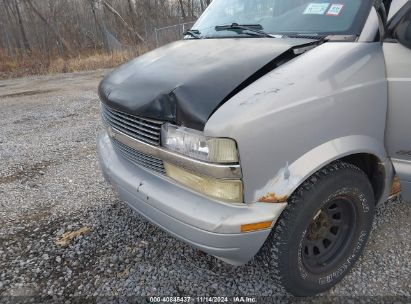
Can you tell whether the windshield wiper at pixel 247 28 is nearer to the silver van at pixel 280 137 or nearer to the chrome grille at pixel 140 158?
the silver van at pixel 280 137

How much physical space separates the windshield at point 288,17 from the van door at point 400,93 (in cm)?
21

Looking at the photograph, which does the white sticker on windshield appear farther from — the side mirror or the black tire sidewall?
the black tire sidewall

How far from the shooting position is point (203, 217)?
1.95 m

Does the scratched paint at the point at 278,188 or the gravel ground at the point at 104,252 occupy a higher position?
the scratched paint at the point at 278,188

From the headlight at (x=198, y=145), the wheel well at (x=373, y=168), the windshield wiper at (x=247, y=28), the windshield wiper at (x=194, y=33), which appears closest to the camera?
the headlight at (x=198, y=145)

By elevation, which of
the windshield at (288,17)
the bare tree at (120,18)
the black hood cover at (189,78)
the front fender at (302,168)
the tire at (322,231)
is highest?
the windshield at (288,17)

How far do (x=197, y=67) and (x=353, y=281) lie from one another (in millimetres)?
1727

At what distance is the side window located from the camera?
7.04ft

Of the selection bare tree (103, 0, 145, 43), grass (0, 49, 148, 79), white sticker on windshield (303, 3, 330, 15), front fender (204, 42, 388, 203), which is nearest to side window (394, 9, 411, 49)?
front fender (204, 42, 388, 203)

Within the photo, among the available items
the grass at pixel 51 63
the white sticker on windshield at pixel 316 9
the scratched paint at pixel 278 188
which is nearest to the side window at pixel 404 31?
the white sticker on windshield at pixel 316 9

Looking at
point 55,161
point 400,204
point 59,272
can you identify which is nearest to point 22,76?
point 55,161

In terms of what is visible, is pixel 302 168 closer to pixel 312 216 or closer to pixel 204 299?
pixel 312 216

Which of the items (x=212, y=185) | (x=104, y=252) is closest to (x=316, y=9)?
(x=212, y=185)

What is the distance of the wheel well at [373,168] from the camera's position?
94.6 inches
